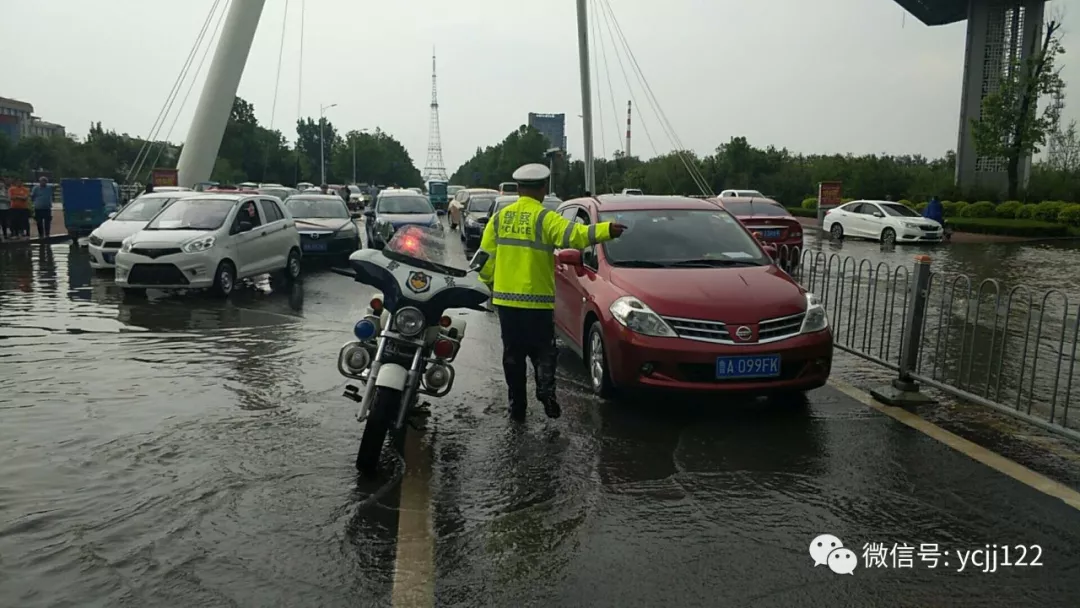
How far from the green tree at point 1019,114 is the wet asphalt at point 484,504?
35.7 m

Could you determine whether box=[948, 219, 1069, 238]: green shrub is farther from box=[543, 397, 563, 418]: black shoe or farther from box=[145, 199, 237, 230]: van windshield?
box=[543, 397, 563, 418]: black shoe

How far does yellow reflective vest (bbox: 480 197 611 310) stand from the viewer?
5.77 metres

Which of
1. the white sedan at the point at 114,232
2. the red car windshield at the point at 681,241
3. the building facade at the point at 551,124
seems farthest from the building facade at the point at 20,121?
the red car windshield at the point at 681,241

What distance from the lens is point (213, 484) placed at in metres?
4.77

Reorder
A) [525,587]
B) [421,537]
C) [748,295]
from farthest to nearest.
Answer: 1. [748,295]
2. [421,537]
3. [525,587]

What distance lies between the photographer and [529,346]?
19.4ft

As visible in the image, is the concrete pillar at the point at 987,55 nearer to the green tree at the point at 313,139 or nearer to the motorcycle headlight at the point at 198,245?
the motorcycle headlight at the point at 198,245

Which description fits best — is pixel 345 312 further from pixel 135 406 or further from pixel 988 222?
pixel 988 222

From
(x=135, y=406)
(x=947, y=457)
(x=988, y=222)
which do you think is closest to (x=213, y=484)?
(x=135, y=406)

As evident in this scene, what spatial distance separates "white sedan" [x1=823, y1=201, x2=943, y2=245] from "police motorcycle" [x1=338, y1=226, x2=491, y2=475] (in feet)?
79.9

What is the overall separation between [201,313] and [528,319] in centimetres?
677

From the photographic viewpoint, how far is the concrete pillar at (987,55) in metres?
44.6

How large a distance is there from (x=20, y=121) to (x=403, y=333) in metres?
128

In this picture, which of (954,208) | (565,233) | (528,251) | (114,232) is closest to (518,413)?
(528,251)
